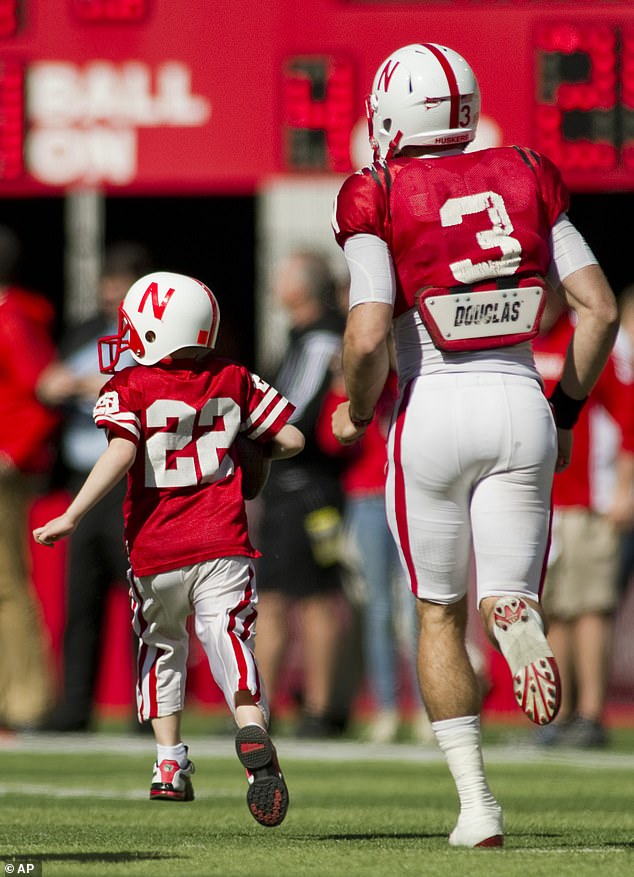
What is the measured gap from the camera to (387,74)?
554cm

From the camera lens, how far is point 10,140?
12844 millimetres

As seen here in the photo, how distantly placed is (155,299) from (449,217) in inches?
38.4

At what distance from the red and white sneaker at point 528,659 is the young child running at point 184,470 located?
0.88 metres

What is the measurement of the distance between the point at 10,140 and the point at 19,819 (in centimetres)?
737

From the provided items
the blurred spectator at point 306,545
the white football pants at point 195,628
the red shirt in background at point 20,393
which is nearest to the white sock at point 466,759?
the white football pants at point 195,628

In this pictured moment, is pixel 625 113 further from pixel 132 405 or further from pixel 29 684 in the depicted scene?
pixel 132 405

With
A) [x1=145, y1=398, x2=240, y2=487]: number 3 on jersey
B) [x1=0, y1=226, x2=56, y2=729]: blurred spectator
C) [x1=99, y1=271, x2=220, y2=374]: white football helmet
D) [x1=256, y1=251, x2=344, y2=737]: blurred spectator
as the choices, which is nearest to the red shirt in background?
[x1=0, y1=226, x2=56, y2=729]: blurred spectator

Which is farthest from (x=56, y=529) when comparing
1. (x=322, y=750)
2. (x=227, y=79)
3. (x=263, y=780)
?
(x=227, y=79)

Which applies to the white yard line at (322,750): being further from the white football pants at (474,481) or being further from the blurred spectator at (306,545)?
the white football pants at (474,481)

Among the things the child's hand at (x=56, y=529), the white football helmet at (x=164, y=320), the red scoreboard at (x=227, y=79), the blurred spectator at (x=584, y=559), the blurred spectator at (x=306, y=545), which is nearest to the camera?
the child's hand at (x=56, y=529)

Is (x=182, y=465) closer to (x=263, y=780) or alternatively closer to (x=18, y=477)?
(x=263, y=780)

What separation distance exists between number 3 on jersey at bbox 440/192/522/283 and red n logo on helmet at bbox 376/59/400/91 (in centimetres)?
42

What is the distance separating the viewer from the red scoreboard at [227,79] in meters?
12.5

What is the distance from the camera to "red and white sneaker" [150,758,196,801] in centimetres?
586
